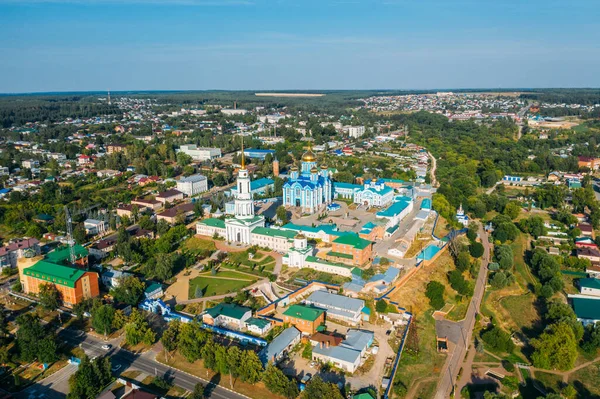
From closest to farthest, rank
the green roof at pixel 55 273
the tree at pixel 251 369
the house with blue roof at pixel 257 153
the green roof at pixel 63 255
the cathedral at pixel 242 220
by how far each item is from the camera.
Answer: the tree at pixel 251 369
the green roof at pixel 55 273
the green roof at pixel 63 255
the cathedral at pixel 242 220
the house with blue roof at pixel 257 153

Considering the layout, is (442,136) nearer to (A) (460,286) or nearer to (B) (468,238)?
(B) (468,238)

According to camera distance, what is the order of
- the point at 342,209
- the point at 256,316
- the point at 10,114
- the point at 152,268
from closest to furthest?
the point at 256,316
the point at 152,268
the point at 342,209
the point at 10,114

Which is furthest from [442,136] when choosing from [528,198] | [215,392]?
[215,392]

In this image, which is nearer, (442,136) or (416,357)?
(416,357)

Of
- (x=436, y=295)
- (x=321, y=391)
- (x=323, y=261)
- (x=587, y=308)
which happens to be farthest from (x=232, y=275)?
(x=587, y=308)

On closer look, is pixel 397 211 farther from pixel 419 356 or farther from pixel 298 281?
pixel 419 356

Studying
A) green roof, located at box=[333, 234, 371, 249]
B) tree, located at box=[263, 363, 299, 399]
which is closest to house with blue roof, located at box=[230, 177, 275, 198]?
green roof, located at box=[333, 234, 371, 249]

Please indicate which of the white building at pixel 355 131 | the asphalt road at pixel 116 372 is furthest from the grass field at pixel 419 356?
the white building at pixel 355 131

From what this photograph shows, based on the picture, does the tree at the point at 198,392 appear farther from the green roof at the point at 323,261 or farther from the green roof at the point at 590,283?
the green roof at the point at 590,283
